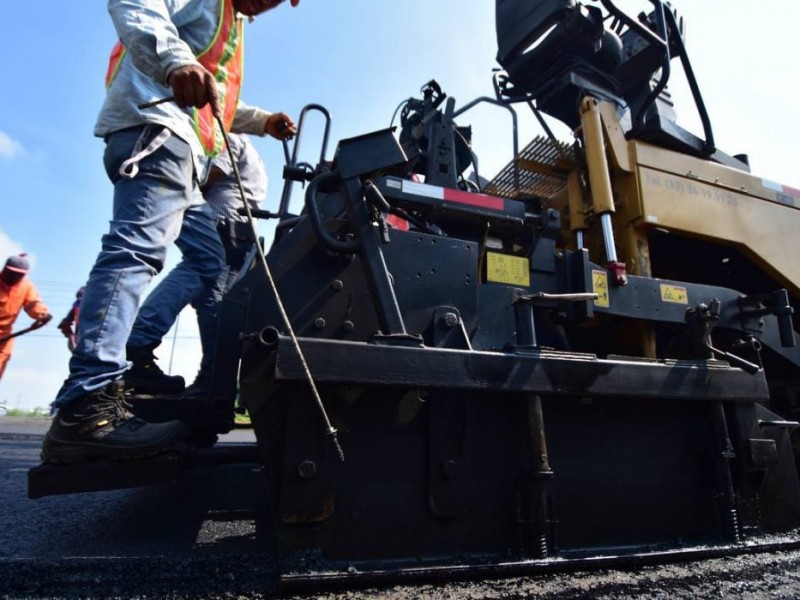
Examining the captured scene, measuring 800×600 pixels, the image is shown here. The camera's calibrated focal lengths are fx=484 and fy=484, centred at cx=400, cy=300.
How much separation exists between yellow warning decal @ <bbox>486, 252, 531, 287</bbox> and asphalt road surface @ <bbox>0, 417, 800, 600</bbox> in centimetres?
108

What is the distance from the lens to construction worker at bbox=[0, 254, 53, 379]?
5055mm

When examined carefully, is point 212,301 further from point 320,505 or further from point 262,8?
point 320,505

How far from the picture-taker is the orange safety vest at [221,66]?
1914 millimetres

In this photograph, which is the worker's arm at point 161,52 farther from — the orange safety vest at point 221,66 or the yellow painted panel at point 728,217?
the yellow painted panel at point 728,217

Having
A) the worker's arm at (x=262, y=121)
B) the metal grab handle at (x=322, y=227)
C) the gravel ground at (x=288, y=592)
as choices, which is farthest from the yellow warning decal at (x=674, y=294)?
the worker's arm at (x=262, y=121)

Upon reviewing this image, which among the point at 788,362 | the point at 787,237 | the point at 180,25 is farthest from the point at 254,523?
the point at 787,237

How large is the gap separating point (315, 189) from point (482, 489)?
114 cm

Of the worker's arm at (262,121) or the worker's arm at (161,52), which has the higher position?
the worker's arm at (262,121)

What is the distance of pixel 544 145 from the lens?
291cm

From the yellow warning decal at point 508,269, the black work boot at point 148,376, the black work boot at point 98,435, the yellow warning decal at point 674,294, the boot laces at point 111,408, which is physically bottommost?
the black work boot at point 98,435

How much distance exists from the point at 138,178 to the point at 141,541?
50.4 inches

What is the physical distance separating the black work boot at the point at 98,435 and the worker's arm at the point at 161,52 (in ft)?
3.20

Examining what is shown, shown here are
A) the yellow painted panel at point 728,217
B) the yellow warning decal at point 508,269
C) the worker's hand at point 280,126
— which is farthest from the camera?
the worker's hand at point 280,126

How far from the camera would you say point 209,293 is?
2762 mm
